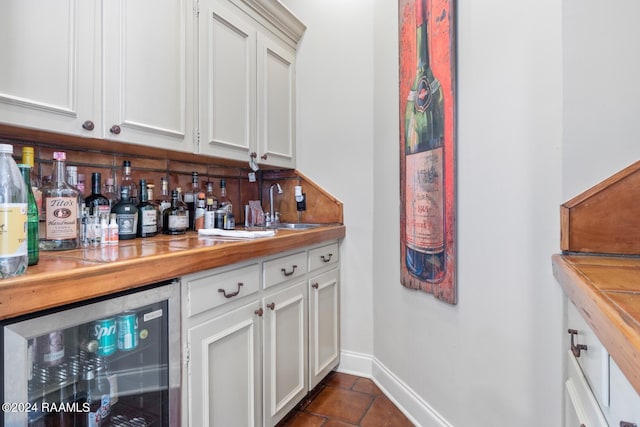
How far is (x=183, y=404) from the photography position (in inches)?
42.9

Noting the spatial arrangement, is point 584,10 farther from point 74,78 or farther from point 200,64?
point 74,78

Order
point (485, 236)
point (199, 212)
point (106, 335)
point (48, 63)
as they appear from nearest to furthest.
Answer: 1. point (106, 335)
2. point (48, 63)
3. point (485, 236)
4. point (199, 212)

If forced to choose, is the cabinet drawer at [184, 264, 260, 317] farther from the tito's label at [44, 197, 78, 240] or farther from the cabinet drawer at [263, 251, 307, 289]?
the tito's label at [44, 197, 78, 240]

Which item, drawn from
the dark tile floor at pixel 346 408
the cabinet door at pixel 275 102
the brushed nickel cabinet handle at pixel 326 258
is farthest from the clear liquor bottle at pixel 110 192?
the dark tile floor at pixel 346 408

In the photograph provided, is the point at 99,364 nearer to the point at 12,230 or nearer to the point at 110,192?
the point at 12,230

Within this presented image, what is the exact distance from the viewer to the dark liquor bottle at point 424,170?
4.99 ft

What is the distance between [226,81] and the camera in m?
1.77

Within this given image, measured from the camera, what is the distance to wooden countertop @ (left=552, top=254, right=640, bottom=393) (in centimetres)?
44

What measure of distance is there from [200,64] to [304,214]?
1.20m

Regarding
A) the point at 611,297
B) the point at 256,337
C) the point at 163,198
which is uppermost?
the point at 163,198

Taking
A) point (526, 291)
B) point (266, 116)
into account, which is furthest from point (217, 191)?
point (526, 291)

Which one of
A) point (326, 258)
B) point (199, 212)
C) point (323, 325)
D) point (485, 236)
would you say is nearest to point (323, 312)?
point (323, 325)

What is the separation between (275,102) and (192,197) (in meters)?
0.85

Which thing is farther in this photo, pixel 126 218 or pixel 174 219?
pixel 174 219
